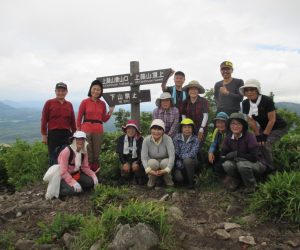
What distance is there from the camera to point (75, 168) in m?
7.64

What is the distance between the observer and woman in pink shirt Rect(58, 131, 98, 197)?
7434 mm

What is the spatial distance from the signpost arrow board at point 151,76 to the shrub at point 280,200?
3939mm

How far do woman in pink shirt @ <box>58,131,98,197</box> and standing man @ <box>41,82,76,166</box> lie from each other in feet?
2.91

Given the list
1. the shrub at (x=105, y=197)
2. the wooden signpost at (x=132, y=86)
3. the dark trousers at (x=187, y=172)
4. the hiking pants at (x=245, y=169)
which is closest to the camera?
the shrub at (x=105, y=197)

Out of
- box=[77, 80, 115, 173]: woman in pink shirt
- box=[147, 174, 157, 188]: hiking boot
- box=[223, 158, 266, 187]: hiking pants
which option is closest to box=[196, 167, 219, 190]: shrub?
box=[223, 158, 266, 187]: hiking pants

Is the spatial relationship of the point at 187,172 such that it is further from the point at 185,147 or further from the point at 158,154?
the point at 158,154

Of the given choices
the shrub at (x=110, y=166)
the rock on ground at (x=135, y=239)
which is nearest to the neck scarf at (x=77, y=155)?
the shrub at (x=110, y=166)

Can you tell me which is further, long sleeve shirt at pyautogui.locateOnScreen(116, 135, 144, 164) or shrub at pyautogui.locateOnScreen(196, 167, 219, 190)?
long sleeve shirt at pyautogui.locateOnScreen(116, 135, 144, 164)

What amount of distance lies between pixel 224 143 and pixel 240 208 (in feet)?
4.79

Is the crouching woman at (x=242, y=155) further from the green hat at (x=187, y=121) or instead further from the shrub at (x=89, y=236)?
the shrub at (x=89, y=236)

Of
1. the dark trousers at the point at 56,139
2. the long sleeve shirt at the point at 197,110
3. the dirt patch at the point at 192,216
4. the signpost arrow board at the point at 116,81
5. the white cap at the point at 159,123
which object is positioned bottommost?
the dirt patch at the point at 192,216

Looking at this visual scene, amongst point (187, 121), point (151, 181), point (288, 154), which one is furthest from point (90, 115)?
point (288, 154)

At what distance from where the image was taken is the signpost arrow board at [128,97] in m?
9.37

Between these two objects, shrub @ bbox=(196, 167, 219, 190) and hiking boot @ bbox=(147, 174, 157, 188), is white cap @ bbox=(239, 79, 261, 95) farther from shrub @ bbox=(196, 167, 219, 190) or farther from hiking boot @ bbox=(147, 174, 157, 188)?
hiking boot @ bbox=(147, 174, 157, 188)
